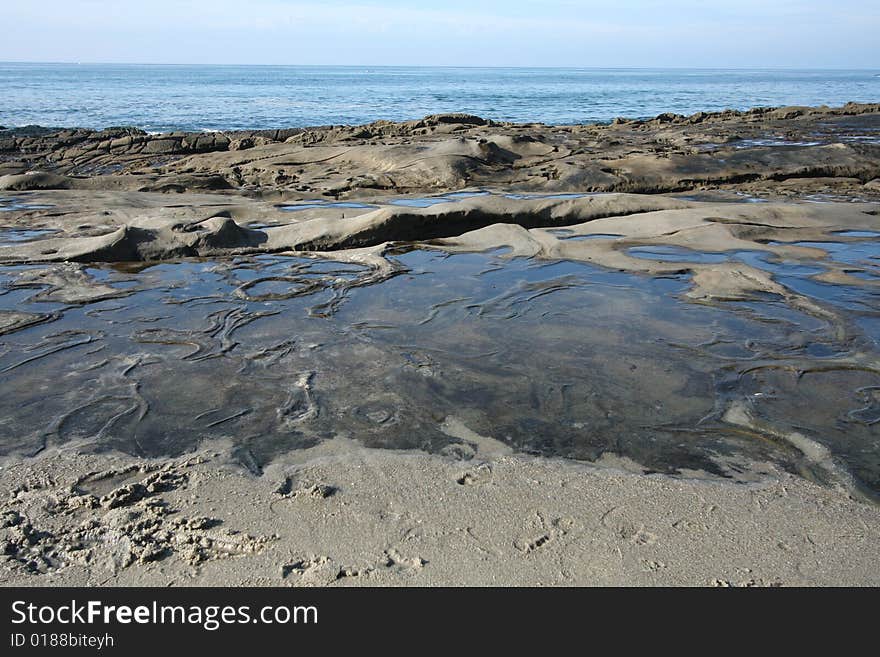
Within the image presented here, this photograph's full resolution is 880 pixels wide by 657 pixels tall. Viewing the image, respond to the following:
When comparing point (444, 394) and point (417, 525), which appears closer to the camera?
point (417, 525)

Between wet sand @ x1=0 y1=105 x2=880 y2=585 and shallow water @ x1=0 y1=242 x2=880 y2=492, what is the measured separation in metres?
0.02

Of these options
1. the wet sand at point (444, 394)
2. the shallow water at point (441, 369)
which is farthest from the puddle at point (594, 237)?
the shallow water at point (441, 369)

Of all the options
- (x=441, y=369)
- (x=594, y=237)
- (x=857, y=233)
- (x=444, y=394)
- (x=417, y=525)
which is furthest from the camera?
(x=857, y=233)

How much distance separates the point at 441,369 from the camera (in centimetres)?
419

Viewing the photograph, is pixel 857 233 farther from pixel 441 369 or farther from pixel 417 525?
pixel 417 525

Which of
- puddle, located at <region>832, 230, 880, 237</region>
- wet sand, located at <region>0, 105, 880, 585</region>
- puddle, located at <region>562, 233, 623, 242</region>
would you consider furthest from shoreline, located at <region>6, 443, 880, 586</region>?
puddle, located at <region>832, 230, 880, 237</region>

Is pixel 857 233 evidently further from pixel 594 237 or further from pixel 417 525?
pixel 417 525

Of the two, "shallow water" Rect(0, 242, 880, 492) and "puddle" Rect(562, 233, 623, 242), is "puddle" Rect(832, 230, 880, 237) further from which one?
"puddle" Rect(562, 233, 623, 242)

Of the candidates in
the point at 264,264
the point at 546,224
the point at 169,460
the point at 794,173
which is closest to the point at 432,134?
the point at 794,173

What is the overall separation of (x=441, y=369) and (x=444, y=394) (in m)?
0.33

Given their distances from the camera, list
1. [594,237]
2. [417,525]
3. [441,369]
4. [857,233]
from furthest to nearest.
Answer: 1. [857,233]
2. [594,237]
3. [441,369]
4. [417,525]

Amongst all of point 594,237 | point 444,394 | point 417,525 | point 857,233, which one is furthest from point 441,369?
point 857,233

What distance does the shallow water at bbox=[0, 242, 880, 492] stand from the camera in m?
3.38

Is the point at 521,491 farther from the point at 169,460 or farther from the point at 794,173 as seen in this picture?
the point at 794,173
